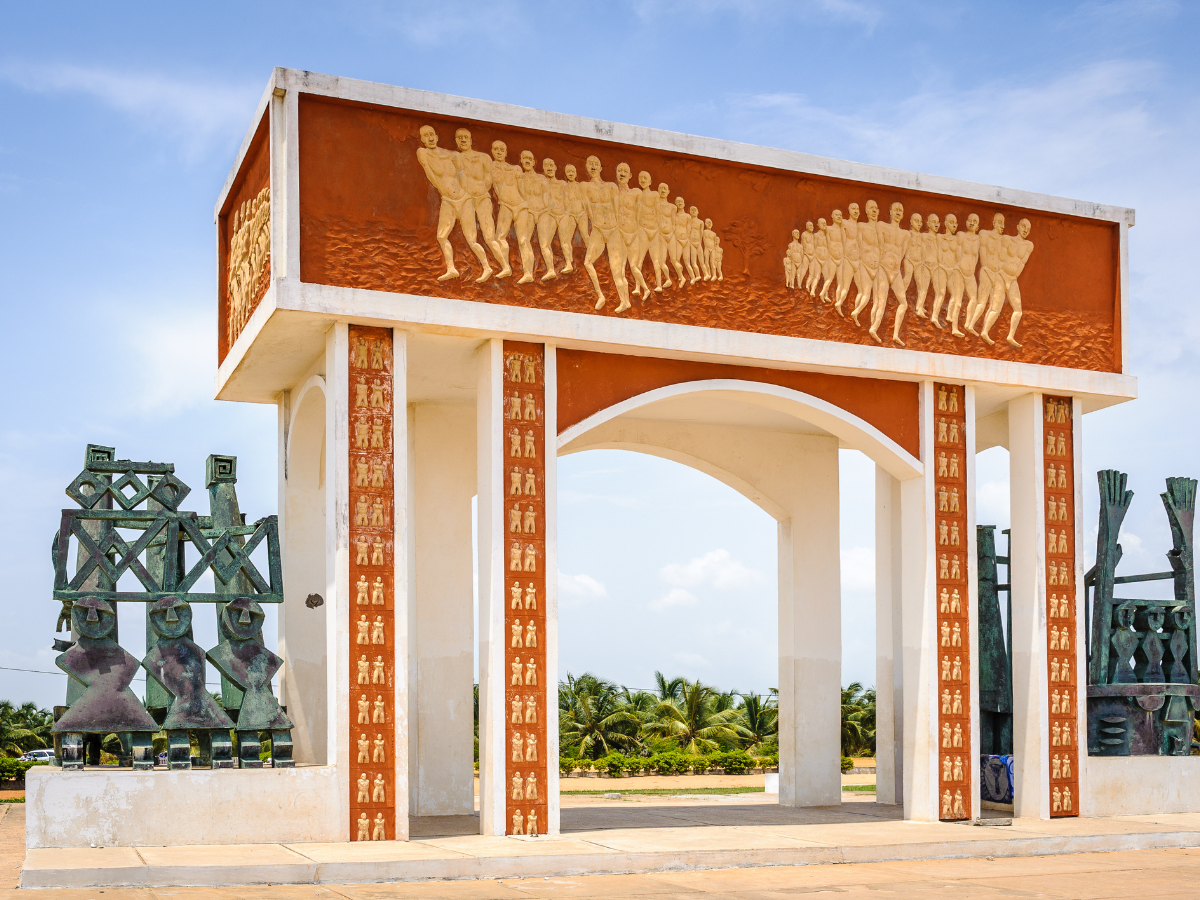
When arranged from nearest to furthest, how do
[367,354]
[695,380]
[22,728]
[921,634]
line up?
1. [367,354]
2. [695,380]
3. [921,634]
4. [22,728]

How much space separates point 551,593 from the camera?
11.2 meters

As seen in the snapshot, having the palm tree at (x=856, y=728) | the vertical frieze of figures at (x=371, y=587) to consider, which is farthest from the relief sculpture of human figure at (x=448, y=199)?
the palm tree at (x=856, y=728)

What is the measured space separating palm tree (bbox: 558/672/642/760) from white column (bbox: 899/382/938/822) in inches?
565

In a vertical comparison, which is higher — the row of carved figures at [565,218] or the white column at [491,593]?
the row of carved figures at [565,218]

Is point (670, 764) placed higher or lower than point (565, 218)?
lower

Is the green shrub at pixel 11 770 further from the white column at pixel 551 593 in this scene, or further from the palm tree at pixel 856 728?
the palm tree at pixel 856 728

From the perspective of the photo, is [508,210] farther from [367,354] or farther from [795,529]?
[795,529]

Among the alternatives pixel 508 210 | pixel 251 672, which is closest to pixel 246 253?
pixel 508 210

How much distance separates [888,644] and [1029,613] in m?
2.31

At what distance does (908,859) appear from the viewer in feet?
35.1

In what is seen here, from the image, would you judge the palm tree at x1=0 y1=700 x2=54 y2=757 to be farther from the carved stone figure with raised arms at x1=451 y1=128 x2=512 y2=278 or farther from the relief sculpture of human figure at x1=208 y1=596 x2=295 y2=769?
the carved stone figure with raised arms at x1=451 y1=128 x2=512 y2=278

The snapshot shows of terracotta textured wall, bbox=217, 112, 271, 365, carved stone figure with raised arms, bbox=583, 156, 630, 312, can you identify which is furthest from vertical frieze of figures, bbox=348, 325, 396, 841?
carved stone figure with raised arms, bbox=583, 156, 630, 312

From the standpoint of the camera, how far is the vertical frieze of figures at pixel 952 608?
1259 cm

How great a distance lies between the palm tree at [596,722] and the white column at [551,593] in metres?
15.6
